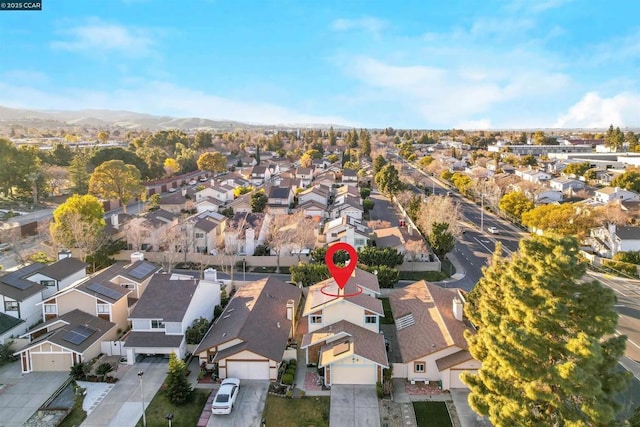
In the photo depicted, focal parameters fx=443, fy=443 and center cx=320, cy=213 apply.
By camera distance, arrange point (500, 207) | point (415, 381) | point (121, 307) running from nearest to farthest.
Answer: point (415, 381), point (121, 307), point (500, 207)

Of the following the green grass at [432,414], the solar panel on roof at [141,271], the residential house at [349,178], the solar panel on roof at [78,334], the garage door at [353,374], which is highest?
the residential house at [349,178]

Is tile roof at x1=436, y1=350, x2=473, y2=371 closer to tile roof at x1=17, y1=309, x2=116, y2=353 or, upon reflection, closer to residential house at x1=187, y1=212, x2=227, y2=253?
tile roof at x1=17, y1=309, x2=116, y2=353

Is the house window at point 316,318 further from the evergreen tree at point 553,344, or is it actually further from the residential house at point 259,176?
the residential house at point 259,176

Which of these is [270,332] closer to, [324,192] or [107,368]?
[107,368]

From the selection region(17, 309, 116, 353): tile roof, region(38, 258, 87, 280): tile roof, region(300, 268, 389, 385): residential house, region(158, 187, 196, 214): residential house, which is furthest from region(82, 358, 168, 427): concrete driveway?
region(158, 187, 196, 214): residential house

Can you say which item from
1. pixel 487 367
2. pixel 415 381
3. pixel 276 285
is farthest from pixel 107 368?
pixel 487 367

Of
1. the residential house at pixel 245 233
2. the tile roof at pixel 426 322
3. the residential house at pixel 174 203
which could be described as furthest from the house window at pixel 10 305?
the residential house at pixel 174 203
